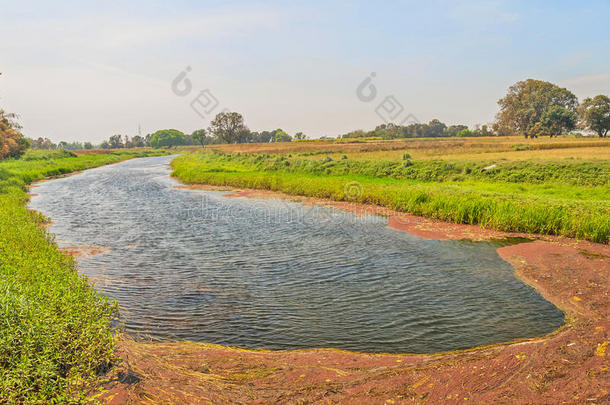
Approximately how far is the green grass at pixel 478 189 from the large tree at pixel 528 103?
217ft

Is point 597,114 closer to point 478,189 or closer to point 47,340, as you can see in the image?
point 478,189

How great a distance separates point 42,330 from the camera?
624cm

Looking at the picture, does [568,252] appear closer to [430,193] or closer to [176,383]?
[430,193]

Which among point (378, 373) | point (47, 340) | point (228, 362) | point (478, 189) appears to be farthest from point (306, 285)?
point (478, 189)

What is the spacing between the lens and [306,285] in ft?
40.2

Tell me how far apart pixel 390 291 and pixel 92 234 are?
49.2 ft

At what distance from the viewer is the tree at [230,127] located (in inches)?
5591

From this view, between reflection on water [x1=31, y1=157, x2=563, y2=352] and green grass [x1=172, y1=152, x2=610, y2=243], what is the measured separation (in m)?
3.54

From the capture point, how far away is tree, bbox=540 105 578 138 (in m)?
81.9

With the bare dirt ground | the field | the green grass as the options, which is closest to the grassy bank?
the field

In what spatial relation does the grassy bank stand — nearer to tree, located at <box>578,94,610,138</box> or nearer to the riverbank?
the riverbank

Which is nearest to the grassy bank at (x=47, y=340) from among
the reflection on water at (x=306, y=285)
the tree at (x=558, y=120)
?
the reflection on water at (x=306, y=285)

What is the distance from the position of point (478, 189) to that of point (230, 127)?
124151 millimetres

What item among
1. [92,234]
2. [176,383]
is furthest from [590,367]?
[92,234]
